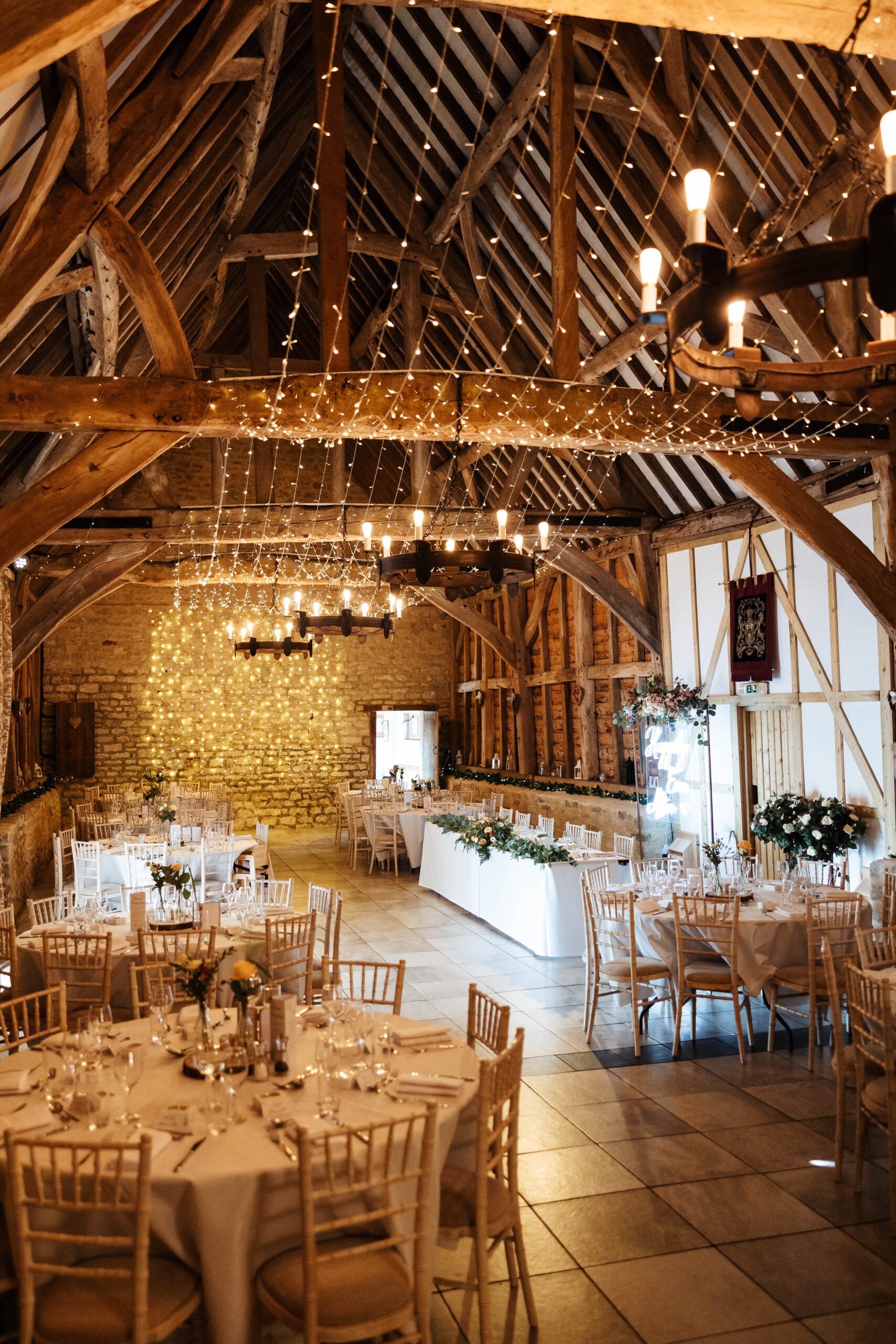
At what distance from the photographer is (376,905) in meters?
9.90

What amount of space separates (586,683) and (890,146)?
35.3 ft

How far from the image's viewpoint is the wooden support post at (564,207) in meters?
6.09

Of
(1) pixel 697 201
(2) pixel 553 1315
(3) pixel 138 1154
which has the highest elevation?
(1) pixel 697 201

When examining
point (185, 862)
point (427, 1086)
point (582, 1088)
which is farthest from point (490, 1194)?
point (185, 862)

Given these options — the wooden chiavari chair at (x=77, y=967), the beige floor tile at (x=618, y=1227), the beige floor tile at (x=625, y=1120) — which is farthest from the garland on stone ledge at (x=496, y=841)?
the beige floor tile at (x=618, y=1227)

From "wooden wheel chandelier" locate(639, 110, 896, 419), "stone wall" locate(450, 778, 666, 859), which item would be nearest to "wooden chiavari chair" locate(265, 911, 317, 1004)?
"wooden wheel chandelier" locate(639, 110, 896, 419)

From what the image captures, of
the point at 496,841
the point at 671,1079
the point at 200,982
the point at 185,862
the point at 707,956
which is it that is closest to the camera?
the point at 200,982

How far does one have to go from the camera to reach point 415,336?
9.80 meters

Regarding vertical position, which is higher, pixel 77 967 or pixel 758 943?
pixel 77 967

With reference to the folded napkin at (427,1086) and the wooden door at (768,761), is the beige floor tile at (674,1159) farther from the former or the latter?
the wooden door at (768,761)

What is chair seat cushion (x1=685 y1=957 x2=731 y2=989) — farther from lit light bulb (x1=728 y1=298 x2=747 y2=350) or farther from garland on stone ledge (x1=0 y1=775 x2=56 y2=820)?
garland on stone ledge (x1=0 y1=775 x2=56 y2=820)

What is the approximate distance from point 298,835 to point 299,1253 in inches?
Answer: 529

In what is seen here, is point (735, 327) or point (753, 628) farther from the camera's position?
point (753, 628)

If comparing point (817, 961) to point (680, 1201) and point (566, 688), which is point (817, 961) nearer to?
point (680, 1201)
